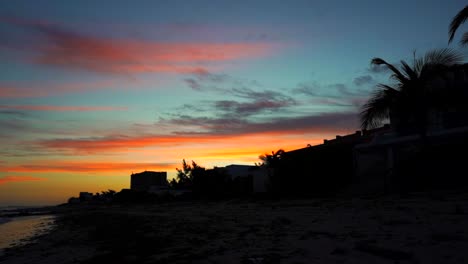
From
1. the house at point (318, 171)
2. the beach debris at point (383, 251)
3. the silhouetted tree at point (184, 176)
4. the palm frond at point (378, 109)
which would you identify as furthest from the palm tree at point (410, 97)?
the silhouetted tree at point (184, 176)

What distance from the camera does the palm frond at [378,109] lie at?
19.4 meters

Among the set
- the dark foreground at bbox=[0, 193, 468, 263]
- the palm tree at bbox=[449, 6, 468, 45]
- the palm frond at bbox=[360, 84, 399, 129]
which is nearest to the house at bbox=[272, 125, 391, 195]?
the palm frond at bbox=[360, 84, 399, 129]

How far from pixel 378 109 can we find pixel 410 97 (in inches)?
59.8

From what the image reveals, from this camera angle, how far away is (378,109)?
1941 centimetres

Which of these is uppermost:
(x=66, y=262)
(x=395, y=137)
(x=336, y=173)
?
(x=395, y=137)

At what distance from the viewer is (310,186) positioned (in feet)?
83.1

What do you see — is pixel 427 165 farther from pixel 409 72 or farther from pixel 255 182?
pixel 255 182

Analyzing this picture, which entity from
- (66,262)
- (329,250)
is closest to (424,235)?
(329,250)

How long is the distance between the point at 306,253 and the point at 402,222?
282 cm

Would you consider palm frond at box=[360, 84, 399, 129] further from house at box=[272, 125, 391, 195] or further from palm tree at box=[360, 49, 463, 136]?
house at box=[272, 125, 391, 195]

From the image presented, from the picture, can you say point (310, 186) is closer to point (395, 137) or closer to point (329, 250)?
point (395, 137)

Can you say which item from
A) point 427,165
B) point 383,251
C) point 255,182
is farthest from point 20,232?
point 255,182

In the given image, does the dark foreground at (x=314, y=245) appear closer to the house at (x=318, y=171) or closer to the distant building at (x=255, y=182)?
the house at (x=318, y=171)

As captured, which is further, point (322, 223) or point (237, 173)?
point (237, 173)
